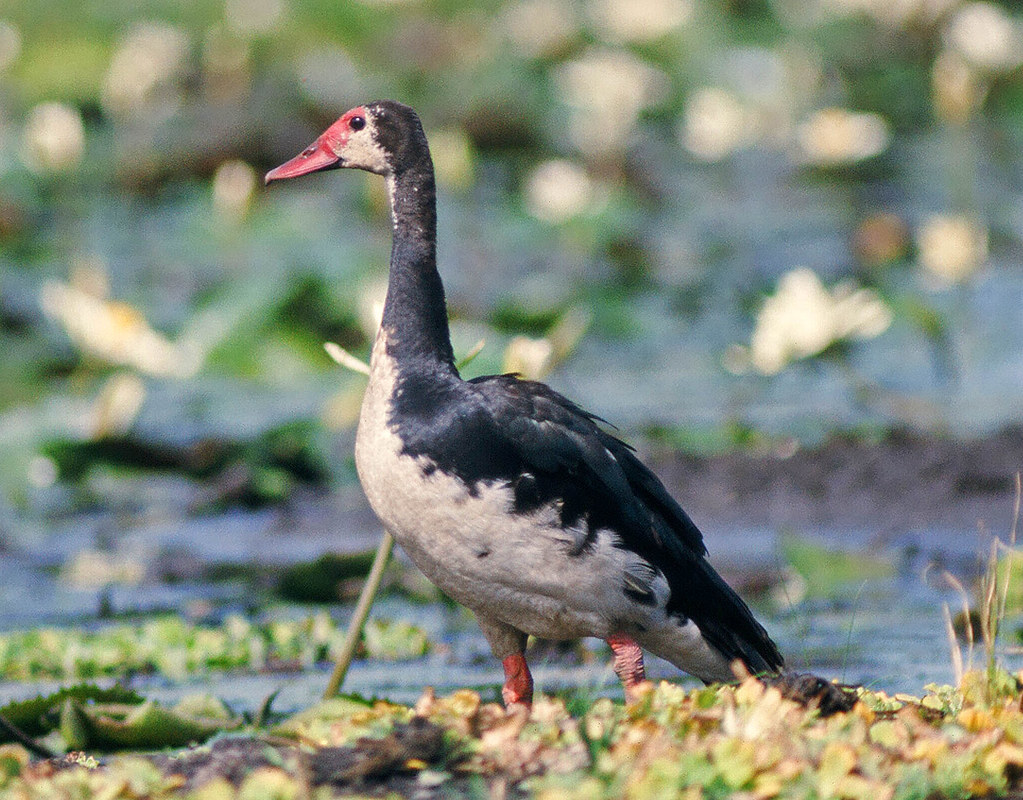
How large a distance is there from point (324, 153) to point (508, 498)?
990 mm

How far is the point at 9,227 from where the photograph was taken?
10414 mm

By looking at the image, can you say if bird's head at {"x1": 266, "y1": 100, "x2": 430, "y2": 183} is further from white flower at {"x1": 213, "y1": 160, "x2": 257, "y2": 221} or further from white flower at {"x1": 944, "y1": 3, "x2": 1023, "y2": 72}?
white flower at {"x1": 944, "y1": 3, "x2": 1023, "y2": 72}

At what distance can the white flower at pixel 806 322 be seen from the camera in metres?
6.02

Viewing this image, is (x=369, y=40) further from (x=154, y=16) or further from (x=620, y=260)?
(x=620, y=260)

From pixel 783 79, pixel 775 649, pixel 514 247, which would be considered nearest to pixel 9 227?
pixel 514 247

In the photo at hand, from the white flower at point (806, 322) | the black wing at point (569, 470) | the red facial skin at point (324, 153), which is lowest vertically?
the black wing at point (569, 470)

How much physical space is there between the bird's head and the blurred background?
19.3 inches

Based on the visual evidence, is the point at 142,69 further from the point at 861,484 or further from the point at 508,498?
the point at 508,498

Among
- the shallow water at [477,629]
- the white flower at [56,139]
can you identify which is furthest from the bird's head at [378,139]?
the white flower at [56,139]

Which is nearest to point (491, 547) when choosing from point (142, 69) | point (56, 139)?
point (56, 139)

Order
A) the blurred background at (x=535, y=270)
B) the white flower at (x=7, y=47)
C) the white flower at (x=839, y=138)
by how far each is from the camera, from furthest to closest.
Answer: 1. the white flower at (x=7, y=47)
2. the white flower at (x=839, y=138)
3. the blurred background at (x=535, y=270)

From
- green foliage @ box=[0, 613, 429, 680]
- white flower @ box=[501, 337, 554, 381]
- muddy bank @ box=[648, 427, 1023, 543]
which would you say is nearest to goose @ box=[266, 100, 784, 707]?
white flower @ box=[501, 337, 554, 381]

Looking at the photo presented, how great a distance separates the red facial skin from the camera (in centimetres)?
388

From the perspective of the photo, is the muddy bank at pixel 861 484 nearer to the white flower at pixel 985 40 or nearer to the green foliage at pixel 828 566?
the green foliage at pixel 828 566
